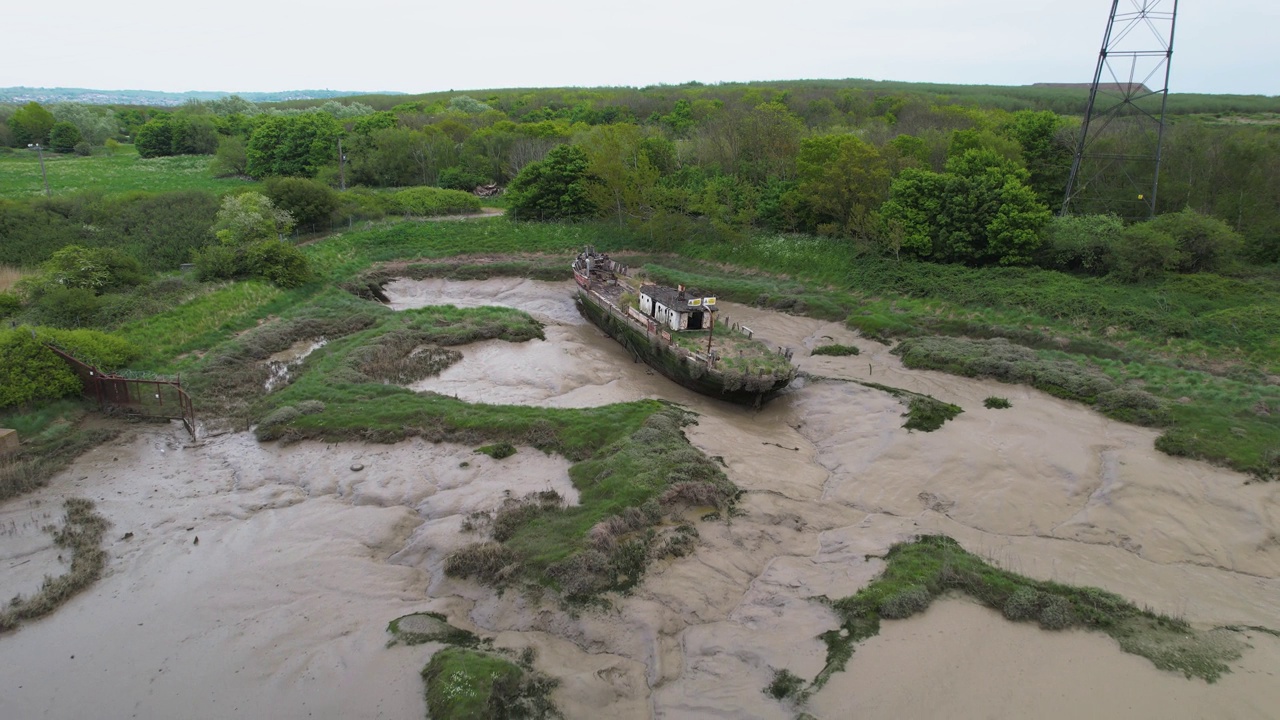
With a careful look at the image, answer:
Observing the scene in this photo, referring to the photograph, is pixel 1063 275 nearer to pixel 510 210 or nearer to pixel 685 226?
pixel 685 226

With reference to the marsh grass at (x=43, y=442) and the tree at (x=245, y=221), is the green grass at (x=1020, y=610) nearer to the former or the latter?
the marsh grass at (x=43, y=442)

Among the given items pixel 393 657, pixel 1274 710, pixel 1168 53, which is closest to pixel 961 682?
pixel 1274 710

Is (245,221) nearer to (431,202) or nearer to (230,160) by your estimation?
(431,202)

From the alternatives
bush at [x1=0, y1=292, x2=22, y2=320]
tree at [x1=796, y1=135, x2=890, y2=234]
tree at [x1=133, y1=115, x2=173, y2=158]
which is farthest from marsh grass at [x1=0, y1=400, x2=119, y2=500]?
tree at [x1=133, y1=115, x2=173, y2=158]

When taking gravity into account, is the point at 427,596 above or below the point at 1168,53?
below

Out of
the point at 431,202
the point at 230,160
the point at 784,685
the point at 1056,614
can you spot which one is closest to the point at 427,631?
the point at 784,685

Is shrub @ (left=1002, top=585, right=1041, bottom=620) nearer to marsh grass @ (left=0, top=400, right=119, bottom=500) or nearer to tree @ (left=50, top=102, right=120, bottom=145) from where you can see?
marsh grass @ (left=0, top=400, right=119, bottom=500)
